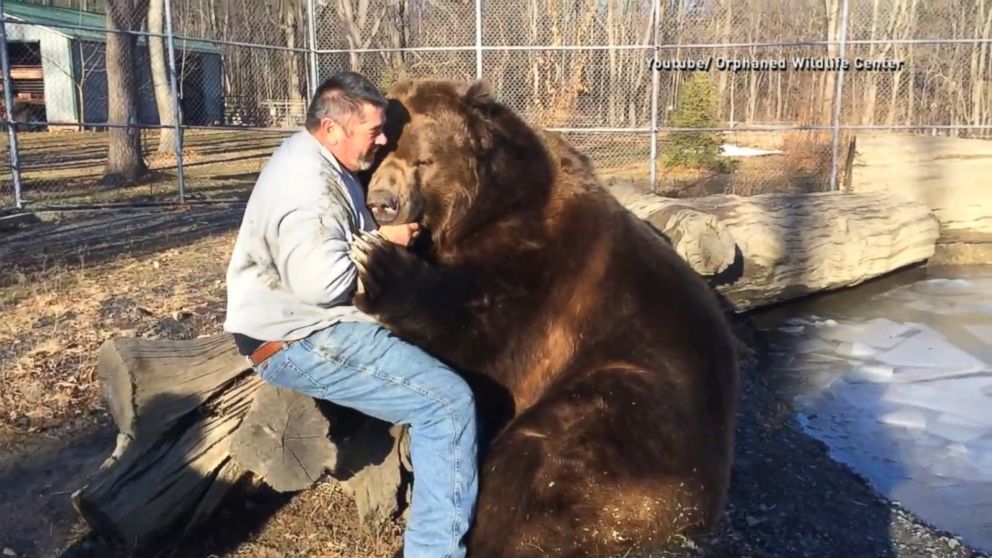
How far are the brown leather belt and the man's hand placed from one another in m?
0.54

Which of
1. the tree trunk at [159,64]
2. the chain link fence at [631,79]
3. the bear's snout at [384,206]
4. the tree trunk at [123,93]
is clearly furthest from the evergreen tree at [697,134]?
the bear's snout at [384,206]

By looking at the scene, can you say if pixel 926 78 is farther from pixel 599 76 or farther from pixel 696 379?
pixel 696 379

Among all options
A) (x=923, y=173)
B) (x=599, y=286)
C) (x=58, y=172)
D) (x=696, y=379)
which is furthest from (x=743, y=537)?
(x=58, y=172)

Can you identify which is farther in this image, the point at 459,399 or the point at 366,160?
the point at 366,160

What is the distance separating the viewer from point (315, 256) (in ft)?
9.42

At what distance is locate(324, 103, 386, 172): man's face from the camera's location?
3.13 m

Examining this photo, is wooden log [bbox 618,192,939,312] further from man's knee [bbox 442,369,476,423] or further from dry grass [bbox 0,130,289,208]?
dry grass [bbox 0,130,289,208]

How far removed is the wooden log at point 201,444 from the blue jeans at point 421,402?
0.34 m

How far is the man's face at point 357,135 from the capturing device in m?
3.13

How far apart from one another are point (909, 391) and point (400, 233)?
4505 millimetres

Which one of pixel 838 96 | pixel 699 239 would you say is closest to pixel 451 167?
pixel 699 239

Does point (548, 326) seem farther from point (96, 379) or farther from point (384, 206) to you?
point (96, 379)

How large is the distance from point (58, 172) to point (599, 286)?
52.1 ft

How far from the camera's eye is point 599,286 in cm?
339
